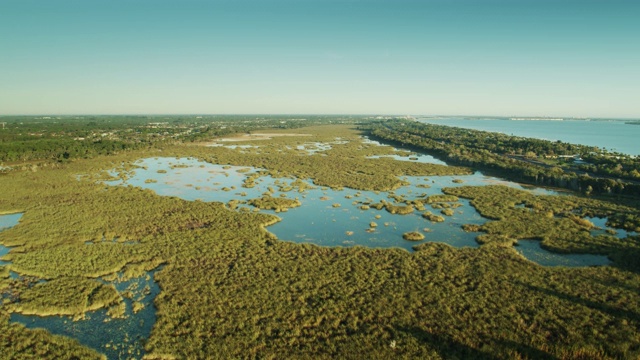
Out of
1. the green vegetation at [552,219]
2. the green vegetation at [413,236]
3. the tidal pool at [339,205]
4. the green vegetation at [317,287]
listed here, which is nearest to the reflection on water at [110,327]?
the green vegetation at [317,287]

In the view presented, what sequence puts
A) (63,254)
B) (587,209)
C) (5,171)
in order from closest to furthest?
(63,254)
(587,209)
(5,171)

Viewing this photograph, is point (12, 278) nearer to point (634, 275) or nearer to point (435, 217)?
point (435, 217)

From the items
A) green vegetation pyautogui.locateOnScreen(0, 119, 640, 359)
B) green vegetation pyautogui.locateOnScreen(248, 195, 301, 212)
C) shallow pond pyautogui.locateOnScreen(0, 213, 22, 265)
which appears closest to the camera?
green vegetation pyautogui.locateOnScreen(0, 119, 640, 359)

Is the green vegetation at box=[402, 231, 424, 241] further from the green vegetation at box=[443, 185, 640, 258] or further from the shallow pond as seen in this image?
the shallow pond

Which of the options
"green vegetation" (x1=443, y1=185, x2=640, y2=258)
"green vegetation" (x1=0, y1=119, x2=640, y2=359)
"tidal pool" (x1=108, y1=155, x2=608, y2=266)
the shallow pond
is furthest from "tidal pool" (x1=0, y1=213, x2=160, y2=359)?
"green vegetation" (x1=443, y1=185, x2=640, y2=258)

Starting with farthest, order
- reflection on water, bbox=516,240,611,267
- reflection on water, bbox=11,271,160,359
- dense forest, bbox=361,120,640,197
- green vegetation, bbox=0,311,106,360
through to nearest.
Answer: dense forest, bbox=361,120,640,197 < reflection on water, bbox=516,240,611,267 < reflection on water, bbox=11,271,160,359 < green vegetation, bbox=0,311,106,360

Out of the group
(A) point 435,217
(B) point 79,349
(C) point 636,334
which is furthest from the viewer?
(A) point 435,217

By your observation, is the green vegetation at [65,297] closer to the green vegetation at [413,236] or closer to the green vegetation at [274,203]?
the green vegetation at [274,203]

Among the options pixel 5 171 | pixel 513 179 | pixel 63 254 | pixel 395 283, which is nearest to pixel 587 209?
pixel 513 179

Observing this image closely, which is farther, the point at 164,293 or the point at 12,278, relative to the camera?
the point at 12,278
